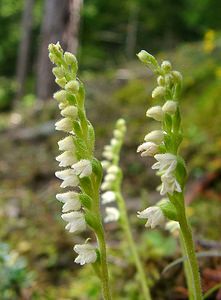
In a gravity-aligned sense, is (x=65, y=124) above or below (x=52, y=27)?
below

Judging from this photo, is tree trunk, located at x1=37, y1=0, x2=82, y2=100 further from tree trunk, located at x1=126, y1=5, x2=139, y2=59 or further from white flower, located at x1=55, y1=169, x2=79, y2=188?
tree trunk, located at x1=126, y1=5, x2=139, y2=59

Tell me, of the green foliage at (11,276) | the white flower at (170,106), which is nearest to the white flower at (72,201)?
the white flower at (170,106)

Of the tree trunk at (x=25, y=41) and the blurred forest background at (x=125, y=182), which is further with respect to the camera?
the tree trunk at (x=25, y=41)

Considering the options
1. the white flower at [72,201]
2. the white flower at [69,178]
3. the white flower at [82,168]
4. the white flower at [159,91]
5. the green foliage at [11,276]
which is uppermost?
the white flower at [159,91]

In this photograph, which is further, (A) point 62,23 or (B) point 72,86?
(A) point 62,23

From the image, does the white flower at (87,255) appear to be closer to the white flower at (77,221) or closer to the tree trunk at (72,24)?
the white flower at (77,221)

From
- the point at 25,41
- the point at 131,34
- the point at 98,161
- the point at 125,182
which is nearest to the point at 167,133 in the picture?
the point at 98,161

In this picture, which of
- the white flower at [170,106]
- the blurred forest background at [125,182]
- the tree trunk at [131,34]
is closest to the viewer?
the white flower at [170,106]

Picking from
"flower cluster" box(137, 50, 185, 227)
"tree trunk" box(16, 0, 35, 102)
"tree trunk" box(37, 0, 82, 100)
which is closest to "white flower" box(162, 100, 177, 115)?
"flower cluster" box(137, 50, 185, 227)

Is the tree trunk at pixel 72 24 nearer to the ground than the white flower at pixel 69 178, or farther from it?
farther from it

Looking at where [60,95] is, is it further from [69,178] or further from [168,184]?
[168,184]
